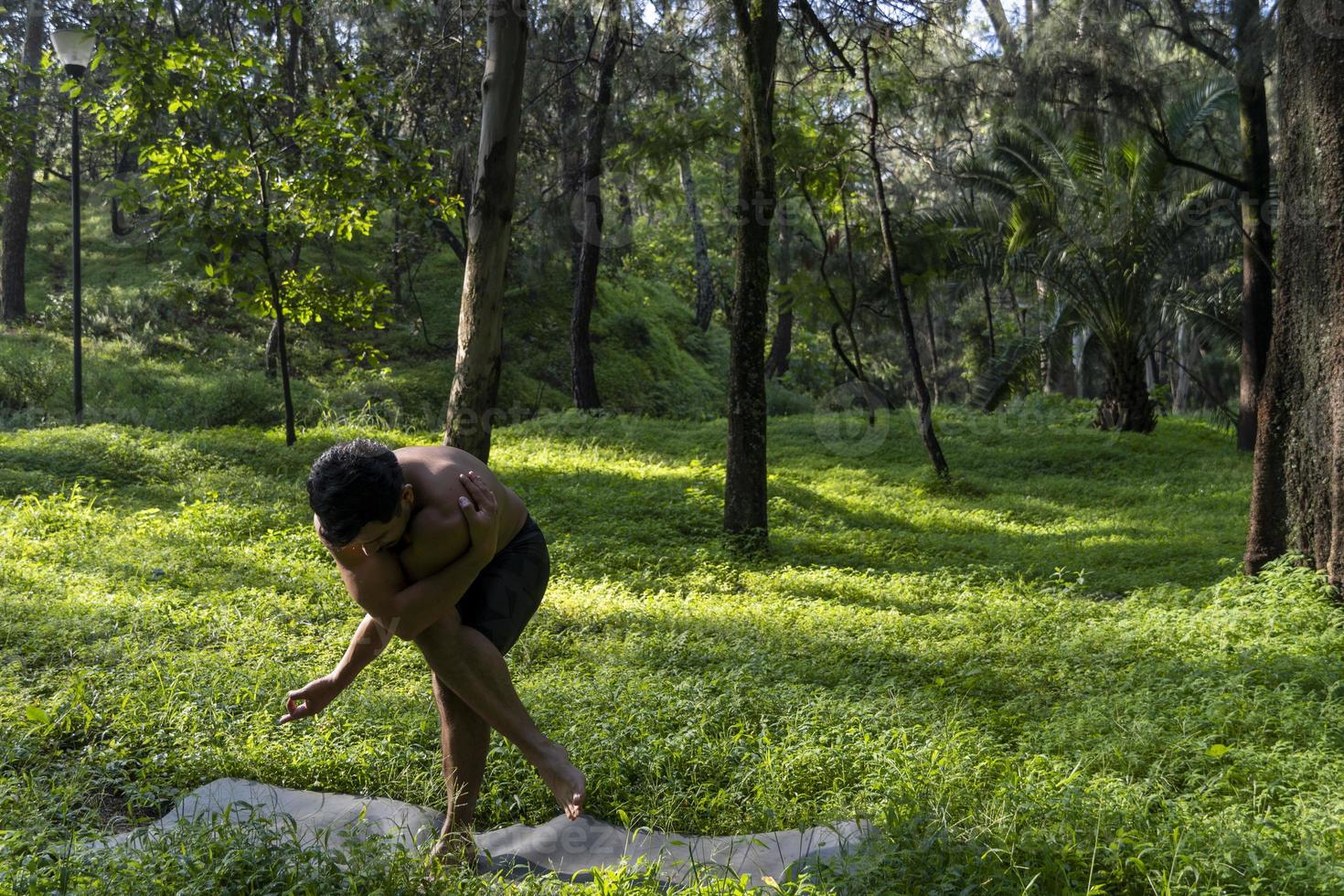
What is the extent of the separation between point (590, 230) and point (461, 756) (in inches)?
510

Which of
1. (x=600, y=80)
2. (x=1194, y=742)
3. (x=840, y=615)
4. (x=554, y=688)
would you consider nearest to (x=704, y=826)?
(x=554, y=688)

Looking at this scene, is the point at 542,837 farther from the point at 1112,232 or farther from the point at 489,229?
the point at 1112,232

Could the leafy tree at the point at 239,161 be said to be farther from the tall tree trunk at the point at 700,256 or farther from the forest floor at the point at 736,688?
the tall tree trunk at the point at 700,256

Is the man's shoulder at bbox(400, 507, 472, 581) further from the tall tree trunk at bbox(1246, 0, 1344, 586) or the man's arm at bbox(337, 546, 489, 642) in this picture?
the tall tree trunk at bbox(1246, 0, 1344, 586)

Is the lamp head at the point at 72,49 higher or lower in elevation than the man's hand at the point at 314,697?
higher

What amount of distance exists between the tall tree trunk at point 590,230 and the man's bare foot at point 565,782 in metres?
12.7

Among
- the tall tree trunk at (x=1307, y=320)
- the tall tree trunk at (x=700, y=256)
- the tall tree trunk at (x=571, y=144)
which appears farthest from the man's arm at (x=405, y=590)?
the tall tree trunk at (x=700, y=256)

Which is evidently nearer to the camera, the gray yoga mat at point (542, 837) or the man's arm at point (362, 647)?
the gray yoga mat at point (542, 837)

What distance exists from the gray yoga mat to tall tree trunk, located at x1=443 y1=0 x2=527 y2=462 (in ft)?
9.19

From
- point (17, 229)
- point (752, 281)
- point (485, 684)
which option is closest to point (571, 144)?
point (752, 281)

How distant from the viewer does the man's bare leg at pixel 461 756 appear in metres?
3.41

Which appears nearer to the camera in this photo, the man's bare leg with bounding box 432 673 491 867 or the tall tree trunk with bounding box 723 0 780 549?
the man's bare leg with bounding box 432 673 491 867

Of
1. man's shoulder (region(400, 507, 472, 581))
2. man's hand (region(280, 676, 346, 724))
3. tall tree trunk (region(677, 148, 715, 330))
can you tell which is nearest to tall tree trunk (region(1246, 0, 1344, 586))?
man's shoulder (region(400, 507, 472, 581))

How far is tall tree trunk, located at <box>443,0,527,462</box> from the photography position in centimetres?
620
